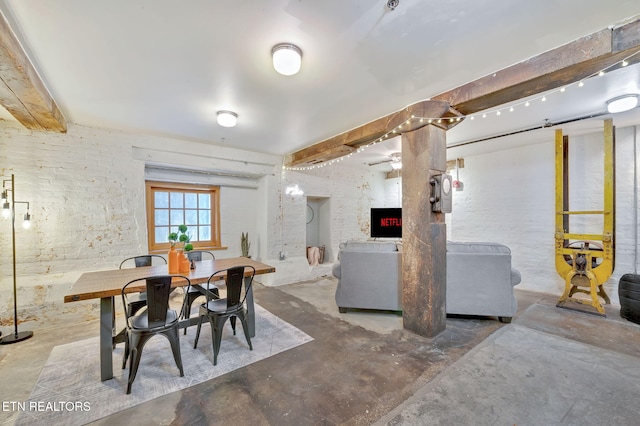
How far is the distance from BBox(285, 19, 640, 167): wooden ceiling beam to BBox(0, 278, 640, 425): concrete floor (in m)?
2.45

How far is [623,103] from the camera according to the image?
2.78 m

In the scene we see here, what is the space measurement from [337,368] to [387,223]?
383cm

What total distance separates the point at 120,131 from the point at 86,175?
79 cm

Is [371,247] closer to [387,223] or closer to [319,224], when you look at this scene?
[387,223]

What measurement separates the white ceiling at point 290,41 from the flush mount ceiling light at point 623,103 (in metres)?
0.10

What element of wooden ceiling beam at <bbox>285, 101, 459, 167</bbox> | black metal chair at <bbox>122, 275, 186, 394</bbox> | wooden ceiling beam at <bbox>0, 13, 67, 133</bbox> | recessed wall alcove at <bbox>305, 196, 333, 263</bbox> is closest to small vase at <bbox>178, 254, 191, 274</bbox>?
black metal chair at <bbox>122, 275, 186, 394</bbox>

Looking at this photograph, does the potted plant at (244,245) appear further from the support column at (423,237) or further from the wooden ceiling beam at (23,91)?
the support column at (423,237)

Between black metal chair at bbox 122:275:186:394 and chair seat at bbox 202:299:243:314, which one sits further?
chair seat at bbox 202:299:243:314

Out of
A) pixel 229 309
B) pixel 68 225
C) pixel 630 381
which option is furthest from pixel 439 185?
pixel 68 225

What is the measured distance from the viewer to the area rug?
1.83 m

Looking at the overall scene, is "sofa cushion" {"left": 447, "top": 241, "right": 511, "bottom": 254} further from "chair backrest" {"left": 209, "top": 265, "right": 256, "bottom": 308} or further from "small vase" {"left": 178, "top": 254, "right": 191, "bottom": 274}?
"small vase" {"left": 178, "top": 254, "right": 191, "bottom": 274}

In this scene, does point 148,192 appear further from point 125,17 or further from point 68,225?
point 125,17

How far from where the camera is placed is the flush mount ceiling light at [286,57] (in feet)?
6.44

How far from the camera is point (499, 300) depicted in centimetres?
324
